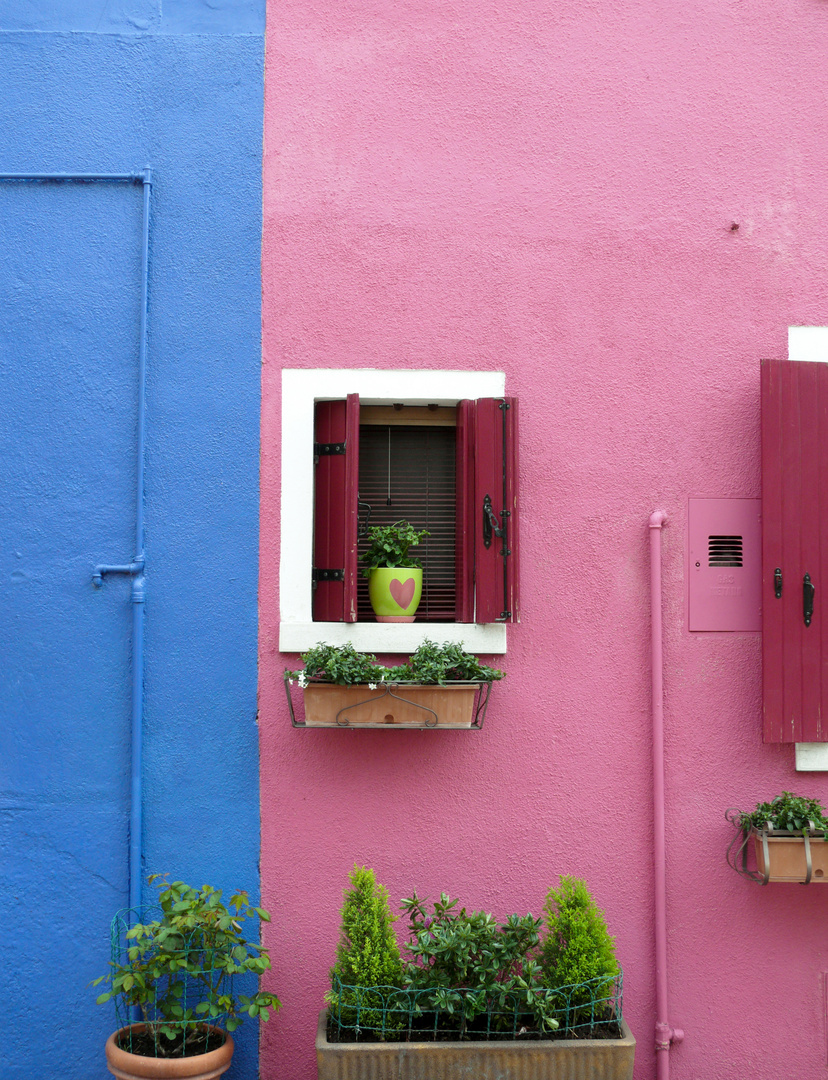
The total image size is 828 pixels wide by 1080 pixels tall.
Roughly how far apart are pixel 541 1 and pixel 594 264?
114cm

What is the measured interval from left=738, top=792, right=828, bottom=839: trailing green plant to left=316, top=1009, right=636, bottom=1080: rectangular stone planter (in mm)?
995

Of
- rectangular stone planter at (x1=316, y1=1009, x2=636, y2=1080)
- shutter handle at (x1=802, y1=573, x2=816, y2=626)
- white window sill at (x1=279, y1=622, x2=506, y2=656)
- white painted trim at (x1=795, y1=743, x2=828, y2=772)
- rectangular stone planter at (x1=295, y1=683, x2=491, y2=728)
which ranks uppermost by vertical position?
shutter handle at (x1=802, y1=573, x2=816, y2=626)

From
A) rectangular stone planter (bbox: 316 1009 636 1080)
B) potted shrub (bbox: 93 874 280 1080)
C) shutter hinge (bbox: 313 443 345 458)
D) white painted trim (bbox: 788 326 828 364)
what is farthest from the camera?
white painted trim (bbox: 788 326 828 364)

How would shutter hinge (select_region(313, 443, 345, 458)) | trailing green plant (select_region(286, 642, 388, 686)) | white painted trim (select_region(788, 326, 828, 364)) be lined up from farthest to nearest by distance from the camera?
white painted trim (select_region(788, 326, 828, 364)), shutter hinge (select_region(313, 443, 345, 458)), trailing green plant (select_region(286, 642, 388, 686))

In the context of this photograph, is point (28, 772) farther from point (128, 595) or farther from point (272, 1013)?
point (272, 1013)

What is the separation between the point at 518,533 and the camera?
12.4ft

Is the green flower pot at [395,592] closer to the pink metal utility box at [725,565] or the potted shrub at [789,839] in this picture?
the pink metal utility box at [725,565]

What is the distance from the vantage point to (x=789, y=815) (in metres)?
3.59

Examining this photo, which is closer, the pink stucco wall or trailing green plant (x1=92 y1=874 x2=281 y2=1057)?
trailing green plant (x1=92 y1=874 x2=281 y2=1057)

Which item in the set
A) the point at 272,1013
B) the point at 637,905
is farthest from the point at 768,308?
the point at 272,1013

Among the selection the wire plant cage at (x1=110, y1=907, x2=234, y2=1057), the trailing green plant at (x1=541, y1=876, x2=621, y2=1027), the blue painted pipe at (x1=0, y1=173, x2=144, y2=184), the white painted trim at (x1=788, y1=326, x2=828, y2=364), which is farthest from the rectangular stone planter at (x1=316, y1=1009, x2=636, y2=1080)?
the blue painted pipe at (x1=0, y1=173, x2=144, y2=184)

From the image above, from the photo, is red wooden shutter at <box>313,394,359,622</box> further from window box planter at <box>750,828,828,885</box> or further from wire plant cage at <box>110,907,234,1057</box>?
window box planter at <box>750,828,828,885</box>

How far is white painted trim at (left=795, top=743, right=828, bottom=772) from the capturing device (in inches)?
150

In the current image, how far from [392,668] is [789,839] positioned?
162cm
